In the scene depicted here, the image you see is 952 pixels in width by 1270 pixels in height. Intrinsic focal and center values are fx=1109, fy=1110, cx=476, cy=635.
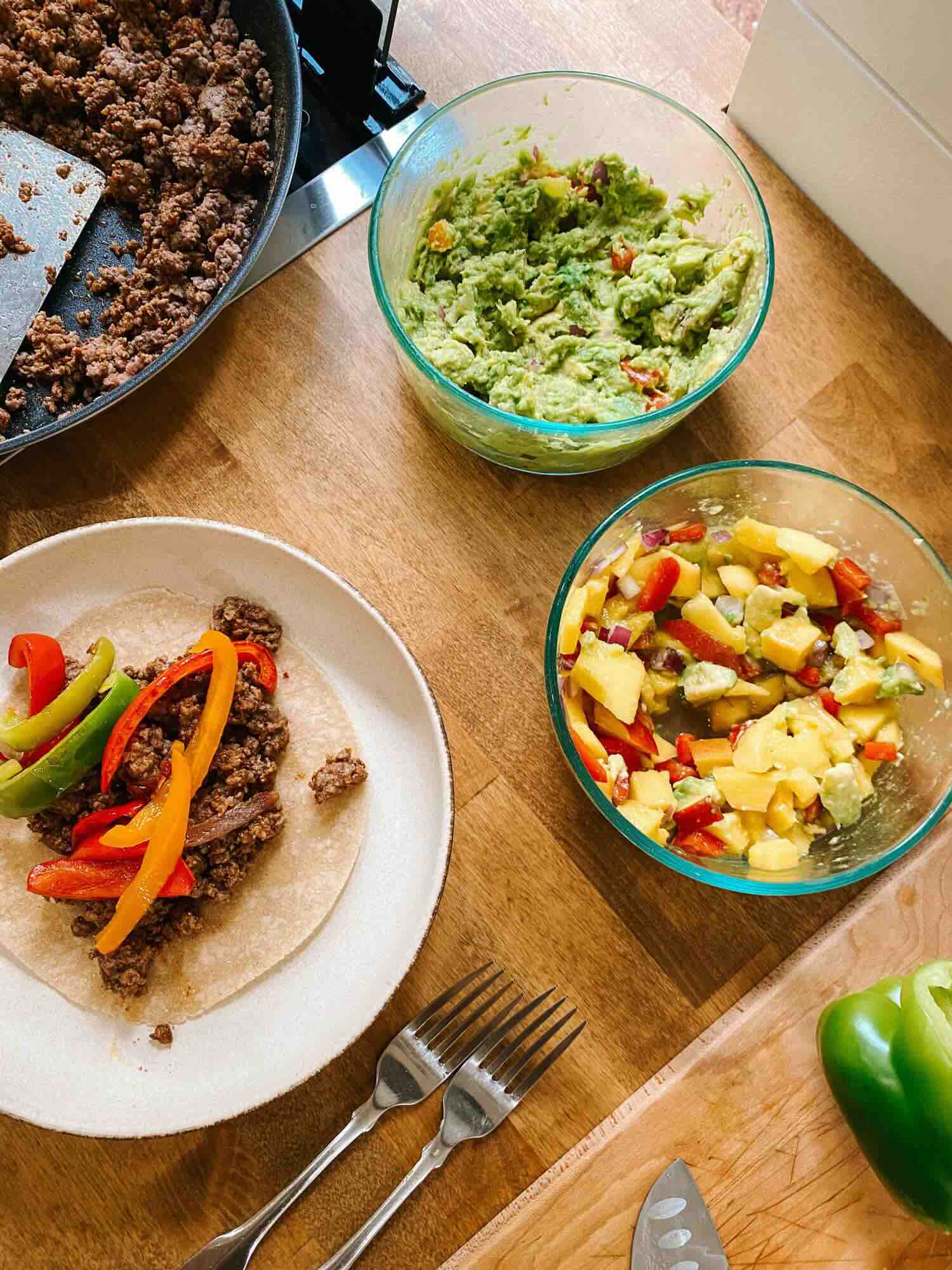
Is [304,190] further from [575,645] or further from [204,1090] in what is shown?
[204,1090]

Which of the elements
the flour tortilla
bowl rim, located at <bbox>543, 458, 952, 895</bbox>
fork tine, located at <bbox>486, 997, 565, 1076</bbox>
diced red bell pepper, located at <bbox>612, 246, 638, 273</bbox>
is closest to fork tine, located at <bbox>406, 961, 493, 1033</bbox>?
fork tine, located at <bbox>486, 997, 565, 1076</bbox>

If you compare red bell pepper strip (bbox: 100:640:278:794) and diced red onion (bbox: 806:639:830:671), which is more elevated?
diced red onion (bbox: 806:639:830:671)

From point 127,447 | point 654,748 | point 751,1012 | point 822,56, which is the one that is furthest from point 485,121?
point 751,1012

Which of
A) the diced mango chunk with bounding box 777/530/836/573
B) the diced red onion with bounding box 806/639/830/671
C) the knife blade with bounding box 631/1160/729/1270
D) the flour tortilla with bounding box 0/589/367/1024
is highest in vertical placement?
the diced mango chunk with bounding box 777/530/836/573

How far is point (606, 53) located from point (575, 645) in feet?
4.19

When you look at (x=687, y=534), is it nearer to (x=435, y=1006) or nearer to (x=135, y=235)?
(x=435, y=1006)

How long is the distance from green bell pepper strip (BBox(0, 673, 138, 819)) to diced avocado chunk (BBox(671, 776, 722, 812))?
94 cm

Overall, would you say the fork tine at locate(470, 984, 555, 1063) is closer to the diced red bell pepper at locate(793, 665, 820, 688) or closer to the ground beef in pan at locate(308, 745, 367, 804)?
the ground beef in pan at locate(308, 745, 367, 804)

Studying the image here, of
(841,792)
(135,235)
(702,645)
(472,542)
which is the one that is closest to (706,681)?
(702,645)

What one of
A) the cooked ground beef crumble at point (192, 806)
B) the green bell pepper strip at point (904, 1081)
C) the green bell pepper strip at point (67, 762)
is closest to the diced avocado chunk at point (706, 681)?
the green bell pepper strip at point (904, 1081)

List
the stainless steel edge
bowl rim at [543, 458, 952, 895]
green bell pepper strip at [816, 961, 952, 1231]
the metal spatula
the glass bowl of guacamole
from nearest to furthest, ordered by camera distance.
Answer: green bell pepper strip at [816, 961, 952, 1231]
bowl rim at [543, 458, 952, 895]
the glass bowl of guacamole
the metal spatula
the stainless steel edge

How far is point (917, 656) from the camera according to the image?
193 cm

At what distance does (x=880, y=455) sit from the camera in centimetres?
219

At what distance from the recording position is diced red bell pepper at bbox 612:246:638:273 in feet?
6.69
